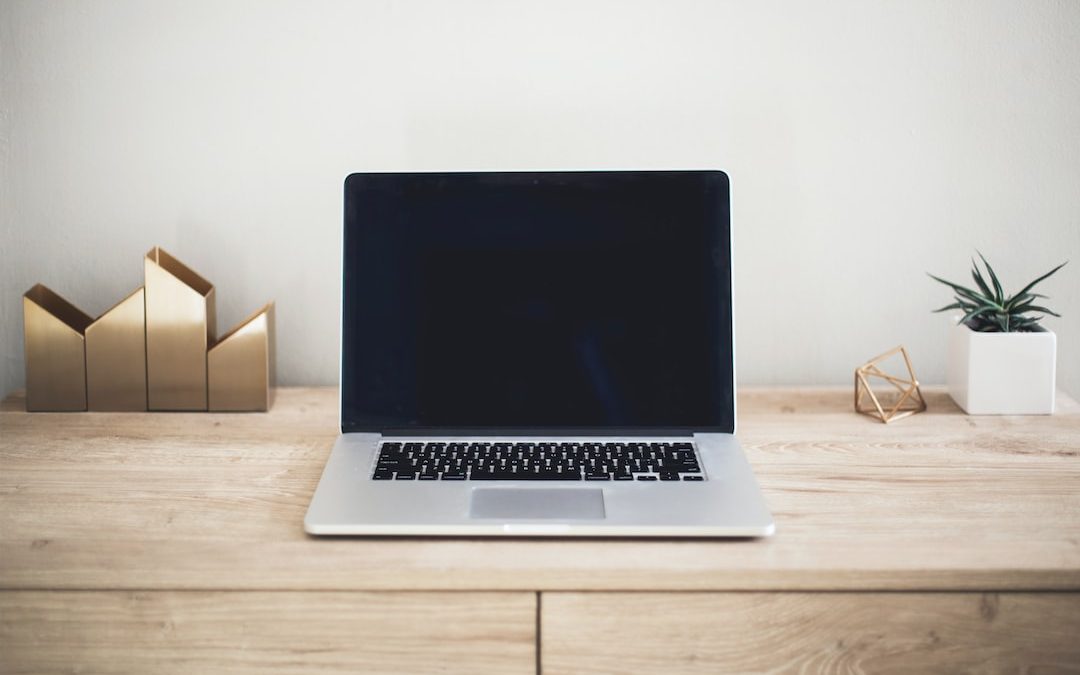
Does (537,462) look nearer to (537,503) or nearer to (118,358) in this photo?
(537,503)

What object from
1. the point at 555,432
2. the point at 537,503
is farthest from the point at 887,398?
the point at 537,503

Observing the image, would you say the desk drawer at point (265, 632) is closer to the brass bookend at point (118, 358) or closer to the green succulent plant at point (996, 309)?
the brass bookend at point (118, 358)

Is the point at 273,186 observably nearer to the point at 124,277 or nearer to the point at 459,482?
the point at 124,277

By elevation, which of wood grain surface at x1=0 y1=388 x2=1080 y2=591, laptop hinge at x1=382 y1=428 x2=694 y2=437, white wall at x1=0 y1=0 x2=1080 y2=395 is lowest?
wood grain surface at x1=0 y1=388 x2=1080 y2=591

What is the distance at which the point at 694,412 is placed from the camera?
3.65 ft

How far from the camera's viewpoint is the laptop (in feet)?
3.64

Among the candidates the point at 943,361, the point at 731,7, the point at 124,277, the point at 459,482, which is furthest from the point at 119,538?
the point at 943,361

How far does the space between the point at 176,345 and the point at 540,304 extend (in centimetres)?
49

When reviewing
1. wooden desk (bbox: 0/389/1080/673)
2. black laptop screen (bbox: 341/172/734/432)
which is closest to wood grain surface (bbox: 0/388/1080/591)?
wooden desk (bbox: 0/389/1080/673)

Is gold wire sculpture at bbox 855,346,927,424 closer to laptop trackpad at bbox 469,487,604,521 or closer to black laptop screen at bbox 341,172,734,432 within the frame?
black laptop screen at bbox 341,172,734,432

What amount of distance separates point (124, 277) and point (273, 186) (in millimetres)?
260

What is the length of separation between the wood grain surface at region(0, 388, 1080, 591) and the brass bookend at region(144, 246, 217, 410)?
0.13 ft

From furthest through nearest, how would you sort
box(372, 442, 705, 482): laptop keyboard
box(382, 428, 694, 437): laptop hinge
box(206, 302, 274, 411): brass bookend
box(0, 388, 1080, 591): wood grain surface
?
box(206, 302, 274, 411): brass bookend → box(382, 428, 694, 437): laptop hinge → box(372, 442, 705, 482): laptop keyboard → box(0, 388, 1080, 591): wood grain surface

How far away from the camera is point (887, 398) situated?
4.12 feet
